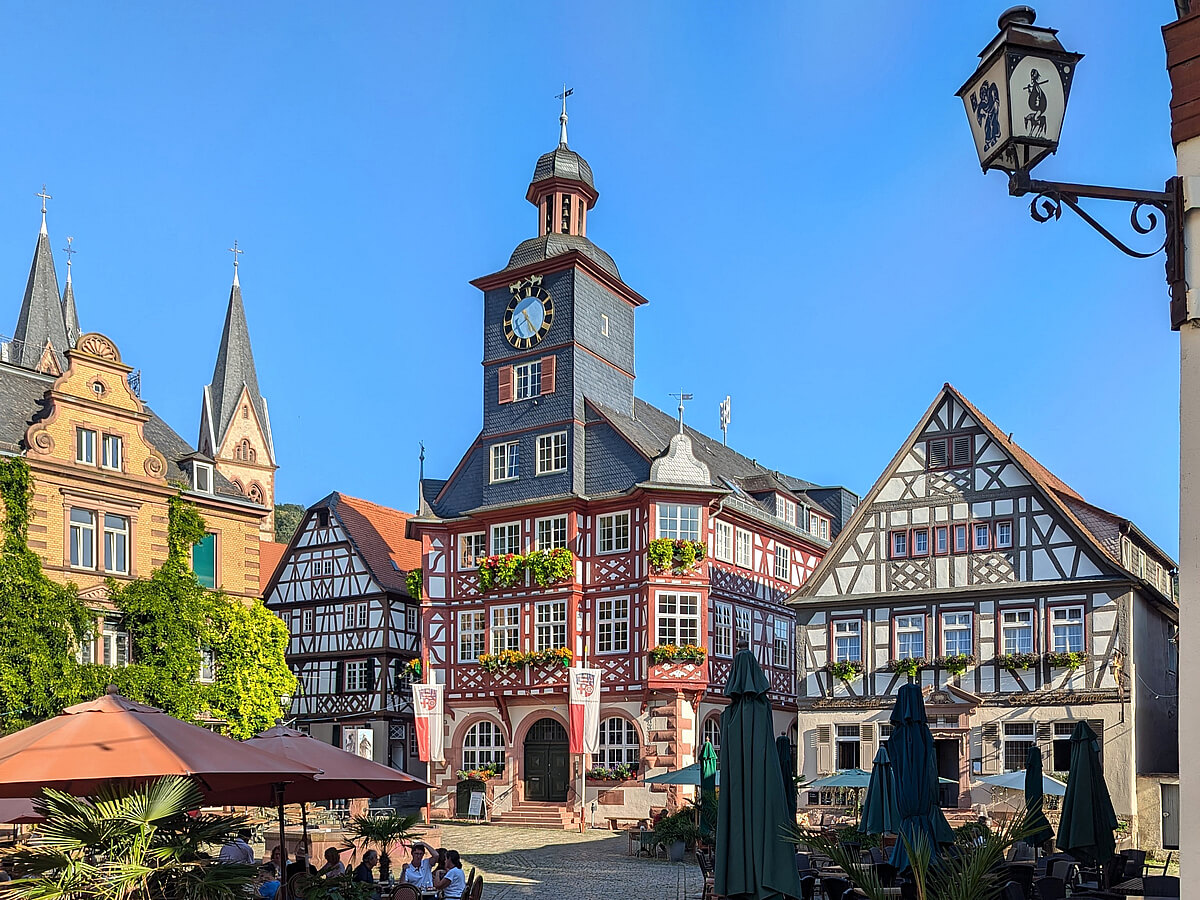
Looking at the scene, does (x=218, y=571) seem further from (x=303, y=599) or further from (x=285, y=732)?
(x=285, y=732)

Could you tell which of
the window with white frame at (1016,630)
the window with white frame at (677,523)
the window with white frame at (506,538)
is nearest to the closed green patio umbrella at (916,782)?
the window with white frame at (1016,630)

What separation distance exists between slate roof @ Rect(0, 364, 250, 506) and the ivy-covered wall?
38.1 inches

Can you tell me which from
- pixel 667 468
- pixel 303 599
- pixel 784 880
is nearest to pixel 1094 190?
pixel 784 880

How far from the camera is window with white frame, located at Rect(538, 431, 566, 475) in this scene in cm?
3634

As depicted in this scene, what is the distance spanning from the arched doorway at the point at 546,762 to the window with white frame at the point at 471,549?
5.20 m

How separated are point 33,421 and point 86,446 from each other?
1344 mm

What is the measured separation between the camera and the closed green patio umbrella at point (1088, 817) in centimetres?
1510

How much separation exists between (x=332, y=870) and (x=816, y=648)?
1869 centimetres

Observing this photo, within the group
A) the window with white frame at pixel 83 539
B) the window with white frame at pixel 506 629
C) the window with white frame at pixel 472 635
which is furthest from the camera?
the window with white frame at pixel 472 635

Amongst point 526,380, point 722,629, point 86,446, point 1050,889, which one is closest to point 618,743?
point 722,629

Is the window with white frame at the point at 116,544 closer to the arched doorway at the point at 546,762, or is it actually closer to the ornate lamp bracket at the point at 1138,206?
the arched doorway at the point at 546,762

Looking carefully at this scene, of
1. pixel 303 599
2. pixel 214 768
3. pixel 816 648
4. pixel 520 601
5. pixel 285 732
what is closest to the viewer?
pixel 214 768

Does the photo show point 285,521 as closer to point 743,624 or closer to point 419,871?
point 743,624

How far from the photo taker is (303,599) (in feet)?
144
